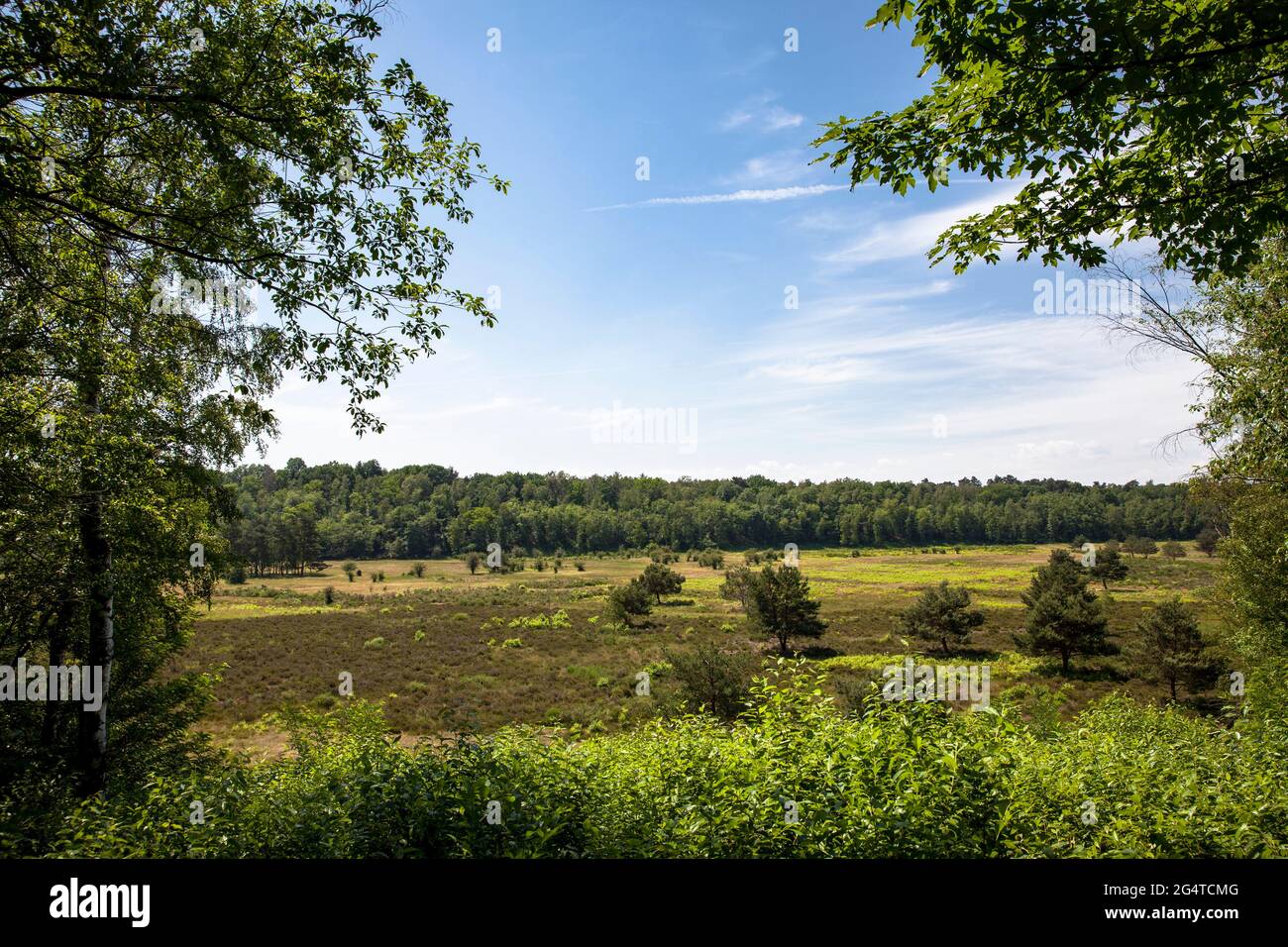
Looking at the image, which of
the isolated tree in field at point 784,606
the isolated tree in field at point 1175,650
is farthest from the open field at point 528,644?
the isolated tree in field at point 784,606

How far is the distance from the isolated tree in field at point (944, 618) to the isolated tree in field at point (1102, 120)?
1444 inches

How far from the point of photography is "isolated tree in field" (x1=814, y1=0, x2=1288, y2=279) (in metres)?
4.09

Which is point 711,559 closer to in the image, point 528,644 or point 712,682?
point 528,644

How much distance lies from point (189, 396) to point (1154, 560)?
11245cm

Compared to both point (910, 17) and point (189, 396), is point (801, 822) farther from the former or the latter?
point (189, 396)

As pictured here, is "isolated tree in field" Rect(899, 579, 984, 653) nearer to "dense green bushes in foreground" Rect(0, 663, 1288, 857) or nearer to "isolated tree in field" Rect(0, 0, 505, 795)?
"dense green bushes in foreground" Rect(0, 663, 1288, 857)

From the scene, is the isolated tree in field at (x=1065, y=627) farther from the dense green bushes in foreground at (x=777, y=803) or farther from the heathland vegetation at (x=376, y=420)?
the dense green bushes in foreground at (x=777, y=803)

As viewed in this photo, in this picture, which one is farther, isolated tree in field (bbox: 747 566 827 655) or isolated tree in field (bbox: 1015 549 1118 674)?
isolated tree in field (bbox: 747 566 827 655)

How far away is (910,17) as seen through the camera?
453 cm

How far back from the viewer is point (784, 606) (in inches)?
1602

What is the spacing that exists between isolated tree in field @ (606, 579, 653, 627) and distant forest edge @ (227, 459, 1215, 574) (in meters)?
65.0

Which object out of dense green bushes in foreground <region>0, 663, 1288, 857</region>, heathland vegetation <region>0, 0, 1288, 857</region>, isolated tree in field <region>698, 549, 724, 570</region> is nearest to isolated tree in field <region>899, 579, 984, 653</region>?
heathland vegetation <region>0, 0, 1288, 857</region>

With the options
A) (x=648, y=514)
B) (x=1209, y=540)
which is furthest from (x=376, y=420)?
(x=648, y=514)

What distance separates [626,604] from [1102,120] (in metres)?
47.1
